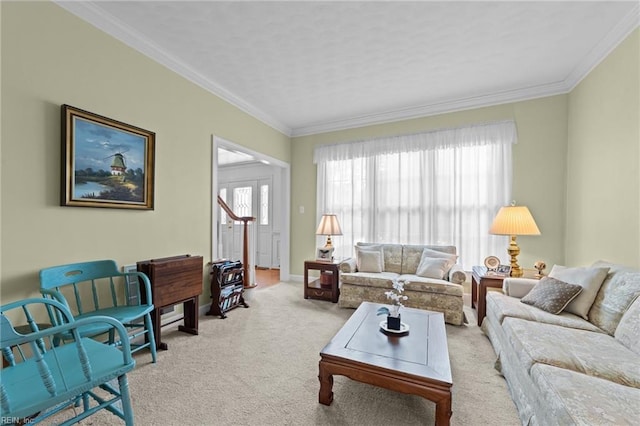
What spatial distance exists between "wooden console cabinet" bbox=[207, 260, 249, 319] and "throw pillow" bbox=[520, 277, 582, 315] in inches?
123

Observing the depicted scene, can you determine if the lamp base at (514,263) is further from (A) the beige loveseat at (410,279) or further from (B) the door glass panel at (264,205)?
(B) the door glass panel at (264,205)

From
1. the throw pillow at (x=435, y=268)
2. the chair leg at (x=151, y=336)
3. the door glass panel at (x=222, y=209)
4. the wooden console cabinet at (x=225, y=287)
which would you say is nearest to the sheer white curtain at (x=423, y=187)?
the throw pillow at (x=435, y=268)

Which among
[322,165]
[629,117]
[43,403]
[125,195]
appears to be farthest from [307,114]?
[43,403]

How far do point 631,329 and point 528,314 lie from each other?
1.75 feet

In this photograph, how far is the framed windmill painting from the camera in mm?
2051

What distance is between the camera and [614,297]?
1.90 m

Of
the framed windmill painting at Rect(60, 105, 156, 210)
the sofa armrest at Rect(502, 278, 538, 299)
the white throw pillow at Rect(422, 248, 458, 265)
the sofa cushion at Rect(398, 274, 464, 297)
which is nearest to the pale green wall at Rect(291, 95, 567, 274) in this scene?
the white throw pillow at Rect(422, 248, 458, 265)

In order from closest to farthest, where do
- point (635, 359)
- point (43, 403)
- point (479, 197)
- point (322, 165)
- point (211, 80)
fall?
point (43, 403) < point (635, 359) < point (211, 80) < point (479, 197) < point (322, 165)

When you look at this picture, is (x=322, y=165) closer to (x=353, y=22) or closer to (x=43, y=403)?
(x=353, y=22)

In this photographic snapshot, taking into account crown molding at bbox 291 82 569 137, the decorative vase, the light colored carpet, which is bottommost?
the light colored carpet

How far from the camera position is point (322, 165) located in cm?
480

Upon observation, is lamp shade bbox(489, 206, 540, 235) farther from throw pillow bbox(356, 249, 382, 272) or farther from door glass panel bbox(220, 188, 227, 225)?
door glass panel bbox(220, 188, 227, 225)

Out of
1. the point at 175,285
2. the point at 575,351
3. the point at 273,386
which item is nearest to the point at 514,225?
the point at 575,351

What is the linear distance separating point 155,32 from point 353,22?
1820 millimetres
